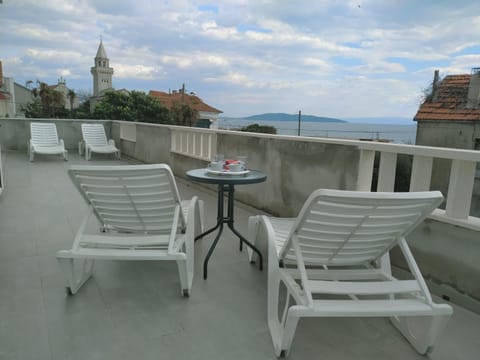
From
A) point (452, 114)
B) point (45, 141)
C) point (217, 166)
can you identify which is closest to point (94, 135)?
point (45, 141)

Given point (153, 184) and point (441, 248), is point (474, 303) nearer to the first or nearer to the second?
point (441, 248)

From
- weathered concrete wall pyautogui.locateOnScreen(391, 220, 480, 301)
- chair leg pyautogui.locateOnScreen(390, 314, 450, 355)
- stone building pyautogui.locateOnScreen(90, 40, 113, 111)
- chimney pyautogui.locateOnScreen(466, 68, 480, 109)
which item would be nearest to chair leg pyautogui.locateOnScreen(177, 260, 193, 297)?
chair leg pyautogui.locateOnScreen(390, 314, 450, 355)

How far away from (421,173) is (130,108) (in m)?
23.5

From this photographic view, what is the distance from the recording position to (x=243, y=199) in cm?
458

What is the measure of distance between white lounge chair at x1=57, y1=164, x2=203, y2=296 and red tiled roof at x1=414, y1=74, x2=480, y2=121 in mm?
14323

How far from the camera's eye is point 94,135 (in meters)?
8.77

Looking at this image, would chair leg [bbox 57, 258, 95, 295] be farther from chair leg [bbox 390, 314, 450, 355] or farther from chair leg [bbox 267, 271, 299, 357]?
chair leg [bbox 390, 314, 450, 355]

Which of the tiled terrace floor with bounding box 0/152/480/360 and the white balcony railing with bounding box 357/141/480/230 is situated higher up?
the white balcony railing with bounding box 357/141/480/230

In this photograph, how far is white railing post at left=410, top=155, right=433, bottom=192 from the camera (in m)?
2.36

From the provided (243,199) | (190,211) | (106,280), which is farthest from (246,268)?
(243,199)

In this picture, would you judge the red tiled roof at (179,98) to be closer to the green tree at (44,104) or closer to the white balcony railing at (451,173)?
the green tree at (44,104)

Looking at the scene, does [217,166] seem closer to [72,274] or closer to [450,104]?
[72,274]

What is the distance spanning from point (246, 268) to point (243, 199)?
201 centimetres

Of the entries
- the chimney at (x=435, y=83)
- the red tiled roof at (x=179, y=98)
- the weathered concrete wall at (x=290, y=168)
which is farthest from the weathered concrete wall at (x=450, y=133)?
the red tiled roof at (x=179, y=98)
